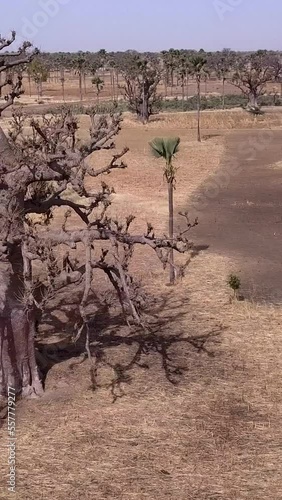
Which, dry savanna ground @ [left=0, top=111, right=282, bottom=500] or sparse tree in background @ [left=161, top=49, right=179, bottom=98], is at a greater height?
sparse tree in background @ [left=161, top=49, right=179, bottom=98]

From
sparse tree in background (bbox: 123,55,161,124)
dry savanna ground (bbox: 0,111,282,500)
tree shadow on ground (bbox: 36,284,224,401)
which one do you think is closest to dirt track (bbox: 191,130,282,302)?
dry savanna ground (bbox: 0,111,282,500)

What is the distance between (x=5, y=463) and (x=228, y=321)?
5.84 metres

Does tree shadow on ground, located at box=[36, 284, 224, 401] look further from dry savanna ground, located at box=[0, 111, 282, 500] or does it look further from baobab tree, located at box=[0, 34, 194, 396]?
baobab tree, located at box=[0, 34, 194, 396]

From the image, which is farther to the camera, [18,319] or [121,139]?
→ [121,139]

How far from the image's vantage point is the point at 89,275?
9.04 metres

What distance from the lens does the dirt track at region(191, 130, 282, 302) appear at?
54.0 feet

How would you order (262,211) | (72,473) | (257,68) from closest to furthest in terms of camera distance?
(72,473) → (262,211) → (257,68)

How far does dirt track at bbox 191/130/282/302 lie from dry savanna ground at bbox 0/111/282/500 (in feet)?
4.06

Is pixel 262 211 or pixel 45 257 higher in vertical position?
pixel 45 257

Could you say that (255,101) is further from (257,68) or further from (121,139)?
(121,139)

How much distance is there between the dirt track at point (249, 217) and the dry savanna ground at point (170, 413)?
4.06 feet

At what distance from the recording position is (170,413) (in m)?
9.86

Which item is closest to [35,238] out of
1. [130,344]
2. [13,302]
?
[13,302]

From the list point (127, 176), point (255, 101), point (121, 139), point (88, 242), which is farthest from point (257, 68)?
point (88, 242)
